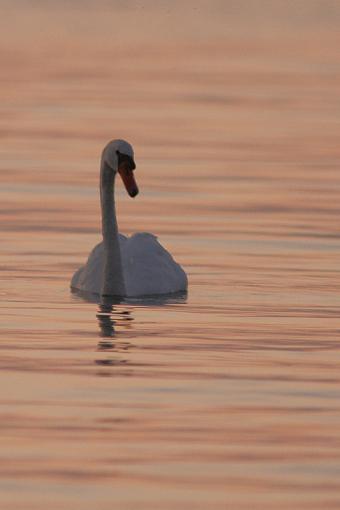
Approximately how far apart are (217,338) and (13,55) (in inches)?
1247

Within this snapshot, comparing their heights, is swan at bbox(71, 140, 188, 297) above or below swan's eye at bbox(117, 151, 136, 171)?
below

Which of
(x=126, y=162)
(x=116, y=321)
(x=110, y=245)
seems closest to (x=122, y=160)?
(x=126, y=162)

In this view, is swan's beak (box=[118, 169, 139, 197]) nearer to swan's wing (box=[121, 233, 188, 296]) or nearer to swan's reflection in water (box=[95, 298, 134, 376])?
swan's wing (box=[121, 233, 188, 296])

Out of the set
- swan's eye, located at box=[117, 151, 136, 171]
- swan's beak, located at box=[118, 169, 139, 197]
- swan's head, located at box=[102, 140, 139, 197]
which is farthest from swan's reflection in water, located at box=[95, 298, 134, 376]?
swan's eye, located at box=[117, 151, 136, 171]

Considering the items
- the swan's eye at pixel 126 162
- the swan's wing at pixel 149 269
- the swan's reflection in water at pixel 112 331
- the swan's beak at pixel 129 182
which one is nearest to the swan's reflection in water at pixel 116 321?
the swan's reflection in water at pixel 112 331

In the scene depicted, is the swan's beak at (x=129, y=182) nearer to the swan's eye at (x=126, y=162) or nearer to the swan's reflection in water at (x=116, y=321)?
the swan's eye at (x=126, y=162)

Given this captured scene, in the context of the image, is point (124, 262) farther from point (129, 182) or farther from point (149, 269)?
point (129, 182)

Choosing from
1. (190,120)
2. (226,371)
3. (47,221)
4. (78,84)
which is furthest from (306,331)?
(78,84)

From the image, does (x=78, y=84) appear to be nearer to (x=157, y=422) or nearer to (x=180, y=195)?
(x=180, y=195)

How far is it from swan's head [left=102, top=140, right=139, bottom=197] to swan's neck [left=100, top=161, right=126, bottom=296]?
155 mm

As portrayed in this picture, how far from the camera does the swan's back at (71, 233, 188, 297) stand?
1831 centimetres

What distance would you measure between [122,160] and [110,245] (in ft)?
2.47

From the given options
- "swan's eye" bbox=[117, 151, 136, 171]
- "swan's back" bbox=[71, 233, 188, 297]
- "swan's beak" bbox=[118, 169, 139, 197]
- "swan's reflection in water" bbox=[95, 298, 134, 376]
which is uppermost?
"swan's eye" bbox=[117, 151, 136, 171]

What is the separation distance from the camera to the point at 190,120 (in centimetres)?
3306
